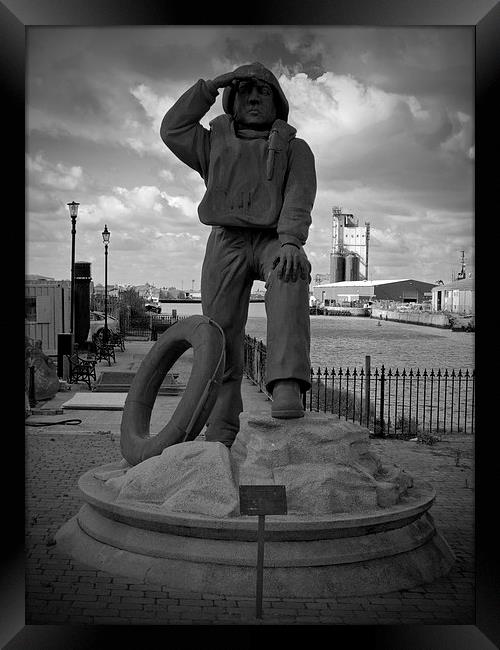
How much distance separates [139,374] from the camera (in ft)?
20.6

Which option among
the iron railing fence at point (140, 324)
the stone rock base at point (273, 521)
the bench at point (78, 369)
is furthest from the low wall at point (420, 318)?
the stone rock base at point (273, 521)

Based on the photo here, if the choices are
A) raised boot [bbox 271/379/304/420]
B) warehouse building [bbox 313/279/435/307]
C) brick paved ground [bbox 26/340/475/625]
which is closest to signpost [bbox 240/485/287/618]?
brick paved ground [bbox 26/340/475/625]

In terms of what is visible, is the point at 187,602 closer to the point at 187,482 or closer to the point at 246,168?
the point at 187,482

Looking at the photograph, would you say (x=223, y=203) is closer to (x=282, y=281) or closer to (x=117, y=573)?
(x=282, y=281)

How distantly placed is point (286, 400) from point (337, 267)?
9396 cm

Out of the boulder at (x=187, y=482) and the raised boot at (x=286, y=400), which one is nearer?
the boulder at (x=187, y=482)

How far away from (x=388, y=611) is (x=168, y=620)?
53.1 inches

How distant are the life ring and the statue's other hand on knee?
27.9 inches

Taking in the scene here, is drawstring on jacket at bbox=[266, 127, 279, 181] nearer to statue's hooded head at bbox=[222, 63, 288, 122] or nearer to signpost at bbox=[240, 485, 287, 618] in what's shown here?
statue's hooded head at bbox=[222, 63, 288, 122]

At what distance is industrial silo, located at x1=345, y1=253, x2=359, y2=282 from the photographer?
97.6 metres

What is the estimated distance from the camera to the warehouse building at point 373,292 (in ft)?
247

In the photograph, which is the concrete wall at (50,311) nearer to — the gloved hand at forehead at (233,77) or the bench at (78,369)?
the bench at (78,369)

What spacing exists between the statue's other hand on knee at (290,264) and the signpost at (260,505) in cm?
183

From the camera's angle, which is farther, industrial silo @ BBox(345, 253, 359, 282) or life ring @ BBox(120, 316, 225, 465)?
industrial silo @ BBox(345, 253, 359, 282)
